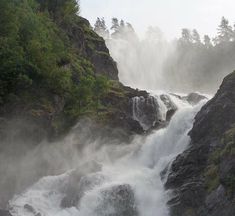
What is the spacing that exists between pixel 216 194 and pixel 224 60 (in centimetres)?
9685

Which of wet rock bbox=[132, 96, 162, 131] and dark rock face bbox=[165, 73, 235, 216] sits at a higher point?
wet rock bbox=[132, 96, 162, 131]

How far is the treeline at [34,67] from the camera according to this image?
44156 mm

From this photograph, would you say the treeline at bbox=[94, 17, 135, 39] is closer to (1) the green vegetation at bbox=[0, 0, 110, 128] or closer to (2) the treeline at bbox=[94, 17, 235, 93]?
(2) the treeline at bbox=[94, 17, 235, 93]

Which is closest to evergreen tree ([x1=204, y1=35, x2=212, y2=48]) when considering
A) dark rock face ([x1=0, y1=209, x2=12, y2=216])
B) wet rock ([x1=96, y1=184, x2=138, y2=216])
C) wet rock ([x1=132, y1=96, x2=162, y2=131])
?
wet rock ([x1=132, y1=96, x2=162, y2=131])

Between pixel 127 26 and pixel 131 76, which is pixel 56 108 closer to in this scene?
pixel 131 76

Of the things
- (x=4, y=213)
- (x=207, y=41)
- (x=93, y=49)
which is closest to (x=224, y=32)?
(x=207, y=41)

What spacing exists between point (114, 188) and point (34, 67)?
15.0 m

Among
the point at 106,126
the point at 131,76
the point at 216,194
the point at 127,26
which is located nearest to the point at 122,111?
the point at 106,126

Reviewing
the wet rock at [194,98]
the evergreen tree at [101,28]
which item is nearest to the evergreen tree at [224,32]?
the evergreen tree at [101,28]

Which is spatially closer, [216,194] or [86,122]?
[216,194]

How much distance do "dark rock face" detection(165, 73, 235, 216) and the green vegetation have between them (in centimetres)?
1496

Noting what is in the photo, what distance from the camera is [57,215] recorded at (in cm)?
3928

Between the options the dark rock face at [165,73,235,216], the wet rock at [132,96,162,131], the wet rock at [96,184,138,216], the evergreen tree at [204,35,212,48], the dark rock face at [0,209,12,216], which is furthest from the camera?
the evergreen tree at [204,35,212,48]

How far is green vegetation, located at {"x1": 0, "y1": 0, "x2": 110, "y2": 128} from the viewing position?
4422cm
